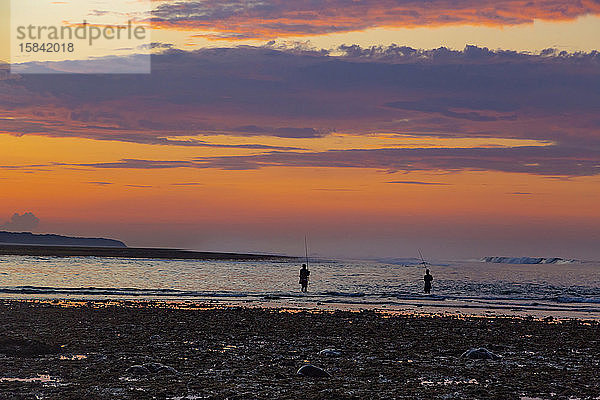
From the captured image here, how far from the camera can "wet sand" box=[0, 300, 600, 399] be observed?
1144cm

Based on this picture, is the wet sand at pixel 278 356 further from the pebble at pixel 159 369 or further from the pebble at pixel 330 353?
the pebble at pixel 330 353

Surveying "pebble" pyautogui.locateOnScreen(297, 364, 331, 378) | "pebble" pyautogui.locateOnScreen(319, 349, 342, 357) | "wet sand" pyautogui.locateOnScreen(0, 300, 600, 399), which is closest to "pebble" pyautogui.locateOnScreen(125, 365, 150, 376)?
"wet sand" pyautogui.locateOnScreen(0, 300, 600, 399)

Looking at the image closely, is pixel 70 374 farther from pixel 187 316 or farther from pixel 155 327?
pixel 187 316

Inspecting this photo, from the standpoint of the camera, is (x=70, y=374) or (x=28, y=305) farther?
(x=28, y=305)

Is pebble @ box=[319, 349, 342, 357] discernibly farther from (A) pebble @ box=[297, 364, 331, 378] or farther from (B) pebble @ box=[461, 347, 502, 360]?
(B) pebble @ box=[461, 347, 502, 360]

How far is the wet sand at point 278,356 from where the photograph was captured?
1144cm

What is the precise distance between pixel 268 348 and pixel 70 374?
5.58 metres

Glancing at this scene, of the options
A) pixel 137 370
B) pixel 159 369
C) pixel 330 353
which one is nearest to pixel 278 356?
pixel 330 353

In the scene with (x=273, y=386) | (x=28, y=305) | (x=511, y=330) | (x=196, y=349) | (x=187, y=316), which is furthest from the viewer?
(x=28, y=305)

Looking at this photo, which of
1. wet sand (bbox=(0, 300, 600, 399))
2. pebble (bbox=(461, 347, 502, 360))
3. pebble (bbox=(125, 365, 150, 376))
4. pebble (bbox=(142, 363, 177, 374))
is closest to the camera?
wet sand (bbox=(0, 300, 600, 399))

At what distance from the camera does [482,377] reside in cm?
1309

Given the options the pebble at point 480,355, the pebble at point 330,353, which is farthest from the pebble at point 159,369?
the pebble at point 480,355

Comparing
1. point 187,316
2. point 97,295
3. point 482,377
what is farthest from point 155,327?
point 97,295

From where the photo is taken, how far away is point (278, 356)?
15.3 meters
